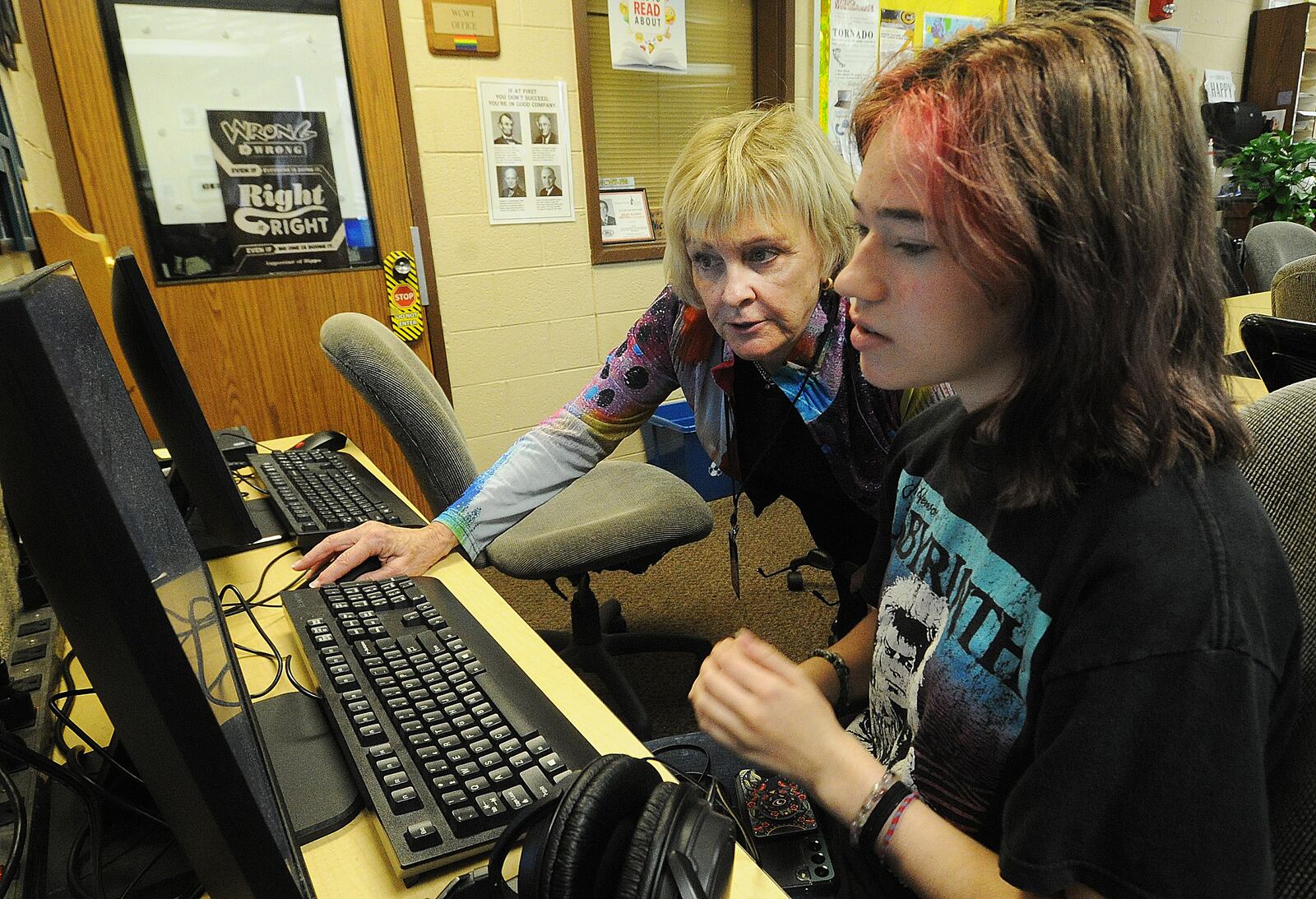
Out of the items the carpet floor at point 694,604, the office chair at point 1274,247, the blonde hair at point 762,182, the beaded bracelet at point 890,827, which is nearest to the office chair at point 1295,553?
the beaded bracelet at point 890,827

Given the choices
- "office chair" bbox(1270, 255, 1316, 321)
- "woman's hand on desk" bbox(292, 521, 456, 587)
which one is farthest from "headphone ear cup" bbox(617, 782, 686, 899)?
"office chair" bbox(1270, 255, 1316, 321)

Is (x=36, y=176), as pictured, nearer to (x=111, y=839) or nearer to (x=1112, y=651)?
(x=111, y=839)

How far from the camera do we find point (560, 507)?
176cm

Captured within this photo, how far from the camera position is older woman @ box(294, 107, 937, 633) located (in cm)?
109

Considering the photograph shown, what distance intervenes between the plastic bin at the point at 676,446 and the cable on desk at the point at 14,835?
2440 millimetres

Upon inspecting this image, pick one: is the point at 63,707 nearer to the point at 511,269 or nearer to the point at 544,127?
the point at 511,269

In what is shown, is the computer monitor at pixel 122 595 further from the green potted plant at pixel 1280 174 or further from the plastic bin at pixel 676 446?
the green potted plant at pixel 1280 174

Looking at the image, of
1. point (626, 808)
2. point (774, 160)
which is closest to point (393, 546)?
point (626, 808)

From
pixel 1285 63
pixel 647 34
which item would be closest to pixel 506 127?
pixel 647 34

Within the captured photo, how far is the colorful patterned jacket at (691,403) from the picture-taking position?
47.1 inches

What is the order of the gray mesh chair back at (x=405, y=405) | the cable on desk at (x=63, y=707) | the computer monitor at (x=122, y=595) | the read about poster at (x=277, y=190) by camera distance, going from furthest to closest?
the read about poster at (x=277, y=190)
the gray mesh chair back at (x=405, y=405)
the cable on desk at (x=63, y=707)
the computer monitor at (x=122, y=595)

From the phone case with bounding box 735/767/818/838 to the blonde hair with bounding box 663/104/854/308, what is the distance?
2.40 ft

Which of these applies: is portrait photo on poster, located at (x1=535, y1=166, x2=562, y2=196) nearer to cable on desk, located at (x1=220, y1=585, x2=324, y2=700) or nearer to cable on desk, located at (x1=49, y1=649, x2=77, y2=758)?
cable on desk, located at (x1=220, y1=585, x2=324, y2=700)

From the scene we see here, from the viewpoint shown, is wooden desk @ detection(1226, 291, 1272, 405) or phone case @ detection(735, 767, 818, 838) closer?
wooden desk @ detection(1226, 291, 1272, 405)
